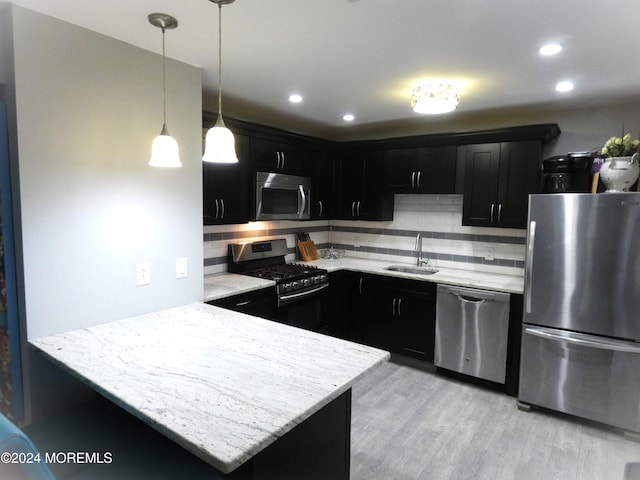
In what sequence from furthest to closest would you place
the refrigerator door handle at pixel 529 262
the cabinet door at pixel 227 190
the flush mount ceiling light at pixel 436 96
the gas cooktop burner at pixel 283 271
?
the gas cooktop burner at pixel 283 271 → the cabinet door at pixel 227 190 → the refrigerator door handle at pixel 529 262 → the flush mount ceiling light at pixel 436 96

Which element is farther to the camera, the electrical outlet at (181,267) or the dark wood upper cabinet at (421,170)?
the dark wood upper cabinet at (421,170)

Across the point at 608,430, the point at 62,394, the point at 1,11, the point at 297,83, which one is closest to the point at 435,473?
the point at 608,430

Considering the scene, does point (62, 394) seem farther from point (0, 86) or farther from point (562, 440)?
point (562, 440)

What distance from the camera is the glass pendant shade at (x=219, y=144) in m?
1.62

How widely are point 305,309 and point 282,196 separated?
111 centimetres

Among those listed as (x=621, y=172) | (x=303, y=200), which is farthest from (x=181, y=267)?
(x=621, y=172)

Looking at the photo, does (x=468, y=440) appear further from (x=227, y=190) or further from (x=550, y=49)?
(x=227, y=190)

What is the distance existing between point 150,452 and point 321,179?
3.21m

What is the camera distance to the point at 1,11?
5.60ft

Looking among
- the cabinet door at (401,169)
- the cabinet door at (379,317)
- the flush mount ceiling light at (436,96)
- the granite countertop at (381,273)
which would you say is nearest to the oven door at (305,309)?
the granite countertop at (381,273)

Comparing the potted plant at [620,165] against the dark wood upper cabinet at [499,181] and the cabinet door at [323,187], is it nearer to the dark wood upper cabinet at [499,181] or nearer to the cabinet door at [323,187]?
the dark wood upper cabinet at [499,181]

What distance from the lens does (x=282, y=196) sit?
3697mm

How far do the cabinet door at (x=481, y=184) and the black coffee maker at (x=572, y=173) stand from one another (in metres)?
0.52

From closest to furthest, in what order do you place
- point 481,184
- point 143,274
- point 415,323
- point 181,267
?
point 143,274 < point 181,267 < point 481,184 < point 415,323
